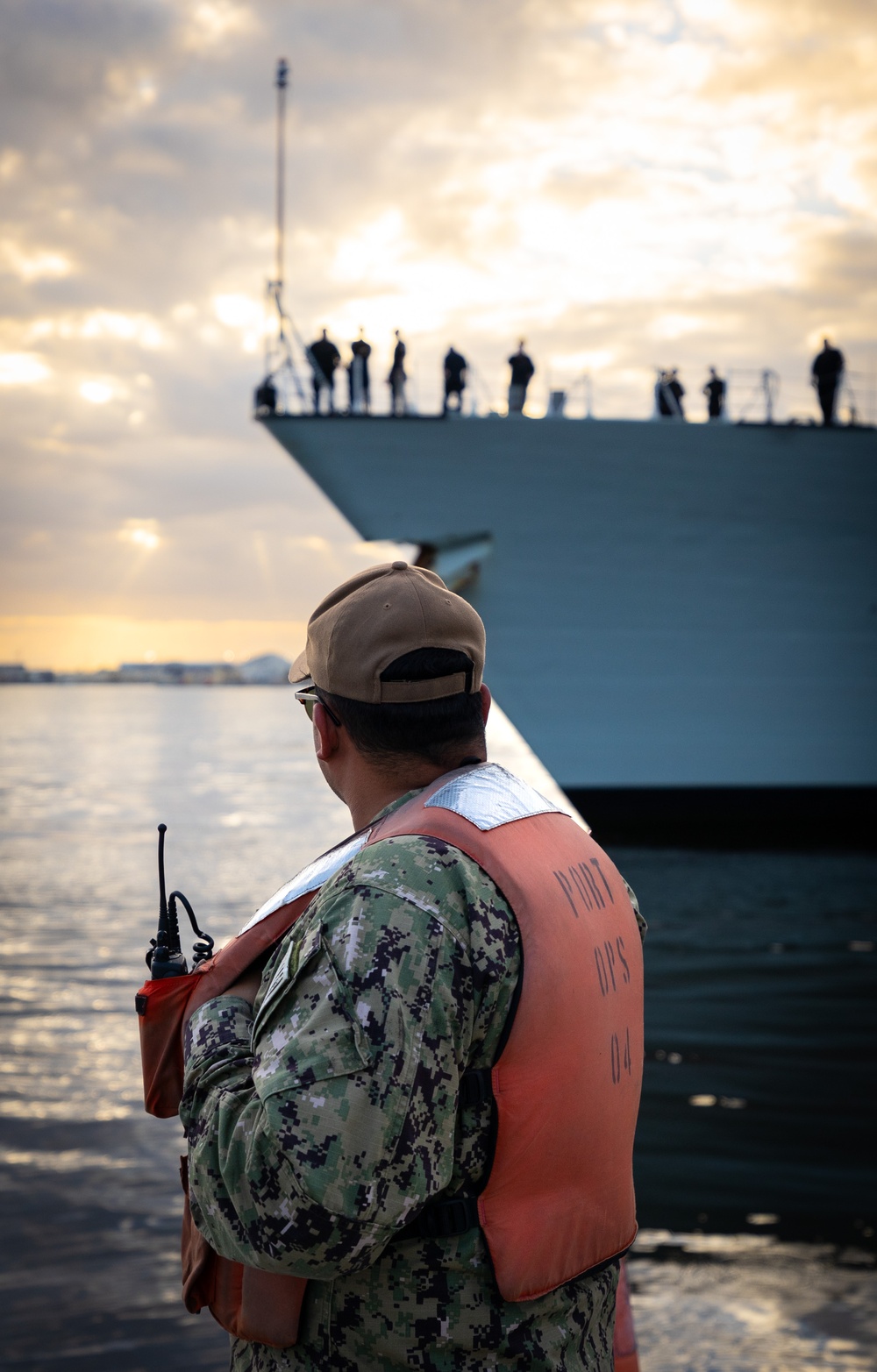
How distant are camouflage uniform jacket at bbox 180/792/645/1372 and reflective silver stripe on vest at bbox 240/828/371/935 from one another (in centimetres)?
7

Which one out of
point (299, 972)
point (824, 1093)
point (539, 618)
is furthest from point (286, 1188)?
point (539, 618)

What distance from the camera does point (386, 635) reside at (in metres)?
1.24

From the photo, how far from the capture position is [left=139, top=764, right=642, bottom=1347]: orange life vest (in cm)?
113

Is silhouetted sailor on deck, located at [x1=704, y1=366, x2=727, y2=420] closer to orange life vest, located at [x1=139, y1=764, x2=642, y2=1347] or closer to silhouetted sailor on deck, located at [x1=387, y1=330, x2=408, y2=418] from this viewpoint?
silhouetted sailor on deck, located at [x1=387, y1=330, x2=408, y2=418]

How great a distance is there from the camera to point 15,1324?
12.4 feet

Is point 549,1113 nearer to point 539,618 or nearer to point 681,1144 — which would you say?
point 681,1144

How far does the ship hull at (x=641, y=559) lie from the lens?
14.8m

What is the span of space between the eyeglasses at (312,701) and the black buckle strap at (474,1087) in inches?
17.1

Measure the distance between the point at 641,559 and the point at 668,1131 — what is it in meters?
10.3

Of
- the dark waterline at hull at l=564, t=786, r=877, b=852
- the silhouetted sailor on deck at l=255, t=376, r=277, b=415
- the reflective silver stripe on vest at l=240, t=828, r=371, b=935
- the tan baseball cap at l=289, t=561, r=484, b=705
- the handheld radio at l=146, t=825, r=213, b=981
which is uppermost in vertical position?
the silhouetted sailor on deck at l=255, t=376, r=277, b=415

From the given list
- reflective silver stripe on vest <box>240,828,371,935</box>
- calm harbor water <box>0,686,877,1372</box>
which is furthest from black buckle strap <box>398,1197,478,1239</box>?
calm harbor water <box>0,686,877,1372</box>

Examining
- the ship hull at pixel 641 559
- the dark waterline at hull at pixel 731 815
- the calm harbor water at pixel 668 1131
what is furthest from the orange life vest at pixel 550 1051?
the dark waterline at hull at pixel 731 815

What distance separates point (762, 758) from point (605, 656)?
281cm

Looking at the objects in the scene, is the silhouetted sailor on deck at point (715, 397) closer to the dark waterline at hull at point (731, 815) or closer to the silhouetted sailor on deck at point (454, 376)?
the silhouetted sailor on deck at point (454, 376)
